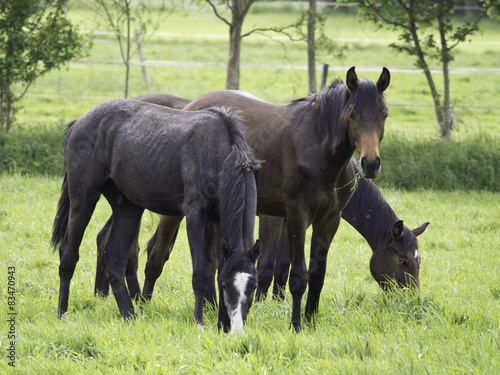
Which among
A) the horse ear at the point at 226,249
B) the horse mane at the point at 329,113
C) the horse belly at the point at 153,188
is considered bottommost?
the horse ear at the point at 226,249

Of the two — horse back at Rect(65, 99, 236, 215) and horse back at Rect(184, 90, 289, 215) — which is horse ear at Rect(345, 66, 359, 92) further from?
horse back at Rect(65, 99, 236, 215)

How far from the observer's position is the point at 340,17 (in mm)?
30391

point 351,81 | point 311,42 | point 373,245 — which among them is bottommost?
point 373,245

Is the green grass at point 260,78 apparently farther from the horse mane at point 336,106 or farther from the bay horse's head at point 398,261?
the horse mane at point 336,106

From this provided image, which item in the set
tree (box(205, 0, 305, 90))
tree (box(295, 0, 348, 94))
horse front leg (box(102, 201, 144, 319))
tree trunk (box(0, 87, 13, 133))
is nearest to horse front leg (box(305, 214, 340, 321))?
horse front leg (box(102, 201, 144, 319))

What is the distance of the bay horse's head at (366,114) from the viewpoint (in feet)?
14.4

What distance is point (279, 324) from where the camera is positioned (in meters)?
4.90

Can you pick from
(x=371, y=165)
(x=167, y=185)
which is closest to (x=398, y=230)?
(x=371, y=165)

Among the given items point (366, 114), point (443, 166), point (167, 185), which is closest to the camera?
point (366, 114)

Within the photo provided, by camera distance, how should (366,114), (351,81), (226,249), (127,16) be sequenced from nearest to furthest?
(226,249)
(366,114)
(351,81)
(127,16)

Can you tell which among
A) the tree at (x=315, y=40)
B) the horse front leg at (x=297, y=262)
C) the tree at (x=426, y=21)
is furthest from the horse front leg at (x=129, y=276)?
the tree at (x=426, y=21)

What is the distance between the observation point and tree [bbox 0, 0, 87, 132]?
1070 cm

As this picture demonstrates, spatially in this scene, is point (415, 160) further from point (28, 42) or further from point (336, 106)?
point (28, 42)

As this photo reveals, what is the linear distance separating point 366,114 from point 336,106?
1.42 ft
